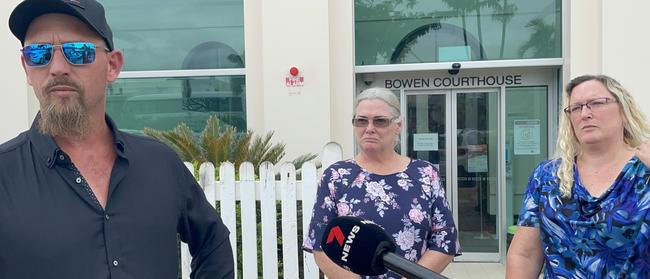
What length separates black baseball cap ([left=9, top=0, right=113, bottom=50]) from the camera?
4.61 feet

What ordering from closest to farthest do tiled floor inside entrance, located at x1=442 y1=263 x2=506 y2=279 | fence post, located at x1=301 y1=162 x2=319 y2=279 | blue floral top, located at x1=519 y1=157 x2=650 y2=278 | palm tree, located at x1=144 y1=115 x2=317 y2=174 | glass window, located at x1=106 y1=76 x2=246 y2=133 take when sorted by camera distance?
1. blue floral top, located at x1=519 y1=157 x2=650 y2=278
2. fence post, located at x1=301 y1=162 x2=319 y2=279
3. palm tree, located at x1=144 y1=115 x2=317 y2=174
4. tiled floor inside entrance, located at x1=442 y1=263 x2=506 y2=279
5. glass window, located at x1=106 y1=76 x2=246 y2=133

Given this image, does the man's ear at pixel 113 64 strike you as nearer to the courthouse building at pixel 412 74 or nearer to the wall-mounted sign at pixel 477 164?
the courthouse building at pixel 412 74

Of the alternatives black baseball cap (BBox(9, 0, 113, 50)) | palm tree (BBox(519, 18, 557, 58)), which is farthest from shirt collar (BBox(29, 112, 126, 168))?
palm tree (BBox(519, 18, 557, 58))

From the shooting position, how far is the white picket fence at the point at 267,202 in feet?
13.4

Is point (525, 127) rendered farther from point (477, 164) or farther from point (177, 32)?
point (177, 32)

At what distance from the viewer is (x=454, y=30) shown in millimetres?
7277

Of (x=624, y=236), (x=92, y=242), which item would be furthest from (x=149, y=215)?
(x=624, y=236)

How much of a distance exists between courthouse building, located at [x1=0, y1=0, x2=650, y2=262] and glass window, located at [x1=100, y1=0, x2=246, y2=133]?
0.02 metres

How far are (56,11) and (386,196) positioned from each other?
1576 mm

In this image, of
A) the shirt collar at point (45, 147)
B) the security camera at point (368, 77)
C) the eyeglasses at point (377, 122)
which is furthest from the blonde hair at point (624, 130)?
the security camera at point (368, 77)

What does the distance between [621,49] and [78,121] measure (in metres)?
6.59

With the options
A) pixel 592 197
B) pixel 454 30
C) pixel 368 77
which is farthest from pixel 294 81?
pixel 592 197

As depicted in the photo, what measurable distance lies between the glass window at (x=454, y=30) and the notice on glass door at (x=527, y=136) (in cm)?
94

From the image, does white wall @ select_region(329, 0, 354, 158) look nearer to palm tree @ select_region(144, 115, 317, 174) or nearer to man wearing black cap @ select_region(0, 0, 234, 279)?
palm tree @ select_region(144, 115, 317, 174)
